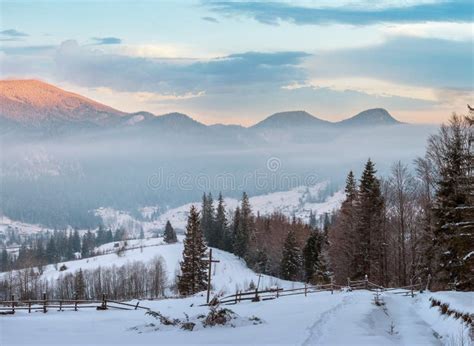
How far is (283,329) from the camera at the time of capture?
85.2 ft

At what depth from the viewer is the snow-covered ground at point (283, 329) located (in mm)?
23766

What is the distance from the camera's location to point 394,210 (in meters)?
58.5

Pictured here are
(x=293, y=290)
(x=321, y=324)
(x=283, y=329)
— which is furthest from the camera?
(x=293, y=290)

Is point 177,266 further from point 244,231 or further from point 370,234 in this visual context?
point 370,234

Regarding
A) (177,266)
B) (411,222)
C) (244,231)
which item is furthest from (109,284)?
(411,222)

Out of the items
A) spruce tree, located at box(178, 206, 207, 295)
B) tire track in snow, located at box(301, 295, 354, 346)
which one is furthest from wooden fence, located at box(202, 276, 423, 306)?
spruce tree, located at box(178, 206, 207, 295)

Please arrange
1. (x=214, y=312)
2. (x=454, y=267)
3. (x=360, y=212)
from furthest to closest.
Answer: (x=360, y=212), (x=454, y=267), (x=214, y=312)

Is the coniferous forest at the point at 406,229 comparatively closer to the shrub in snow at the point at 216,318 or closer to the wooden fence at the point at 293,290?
the wooden fence at the point at 293,290

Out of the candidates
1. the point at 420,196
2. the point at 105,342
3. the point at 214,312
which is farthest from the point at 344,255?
the point at 105,342

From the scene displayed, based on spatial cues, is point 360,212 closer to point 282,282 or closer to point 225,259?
point 282,282

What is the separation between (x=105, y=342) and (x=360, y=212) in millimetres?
37086

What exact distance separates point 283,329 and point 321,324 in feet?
6.67

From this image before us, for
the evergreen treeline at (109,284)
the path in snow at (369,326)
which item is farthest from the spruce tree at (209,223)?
the path in snow at (369,326)

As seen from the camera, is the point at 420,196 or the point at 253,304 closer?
the point at 253,304
